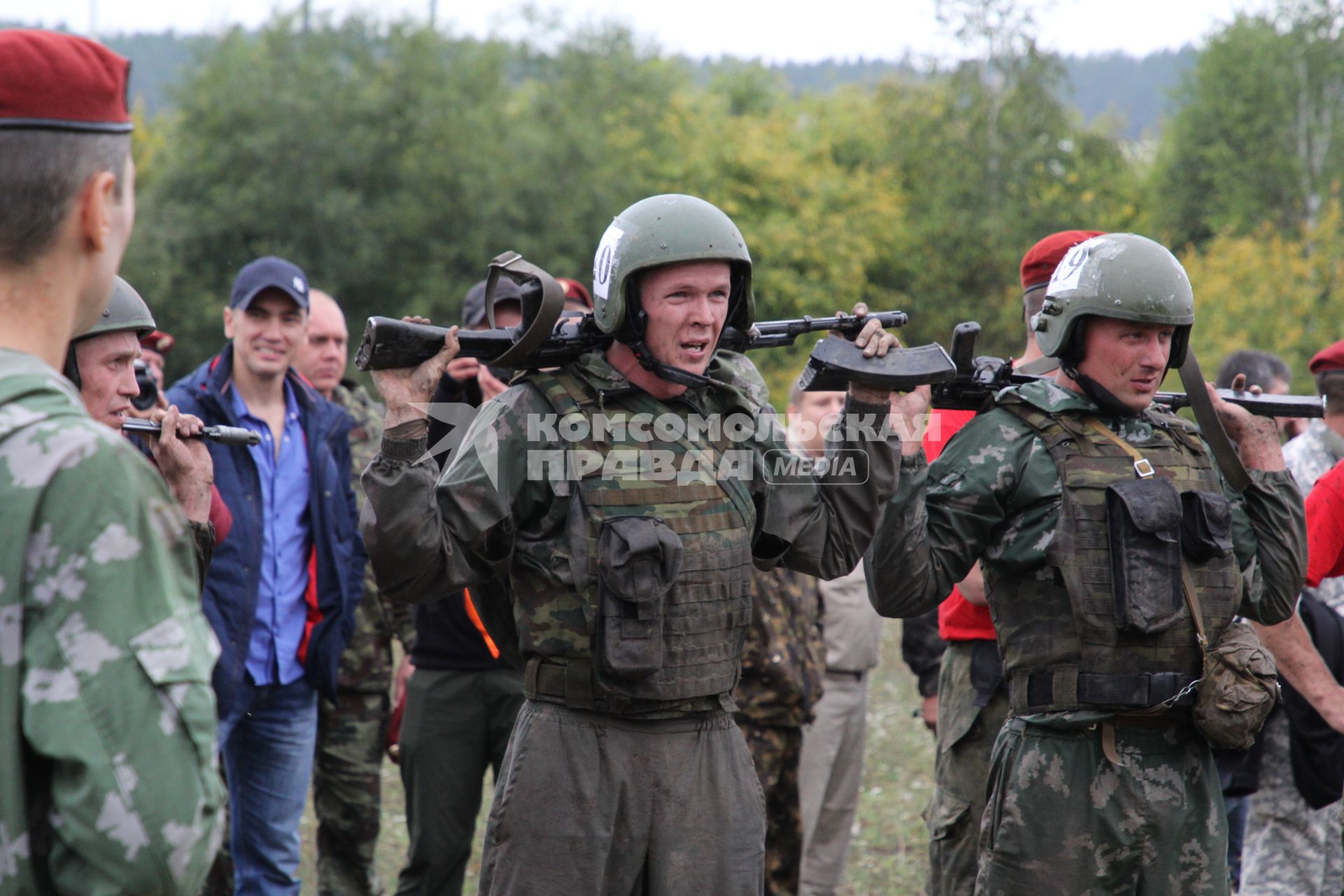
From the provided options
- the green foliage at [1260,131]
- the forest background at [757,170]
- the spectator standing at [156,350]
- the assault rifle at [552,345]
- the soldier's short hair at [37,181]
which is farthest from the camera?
the green foliage at [1260,131]

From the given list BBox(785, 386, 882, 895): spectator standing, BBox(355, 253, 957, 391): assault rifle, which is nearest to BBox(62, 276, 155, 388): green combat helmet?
BBox(355, 253, 957, 391): assault rifle

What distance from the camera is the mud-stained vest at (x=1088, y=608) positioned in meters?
3.77

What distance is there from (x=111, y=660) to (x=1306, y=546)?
3.76 m

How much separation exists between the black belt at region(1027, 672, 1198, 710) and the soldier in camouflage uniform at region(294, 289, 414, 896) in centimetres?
311

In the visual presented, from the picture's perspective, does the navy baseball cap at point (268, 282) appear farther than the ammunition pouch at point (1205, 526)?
Yes

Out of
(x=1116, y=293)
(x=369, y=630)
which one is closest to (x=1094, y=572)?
(x=1116, y=293)

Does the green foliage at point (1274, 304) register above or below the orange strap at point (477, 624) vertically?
above

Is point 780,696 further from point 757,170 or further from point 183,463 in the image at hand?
point 757,170

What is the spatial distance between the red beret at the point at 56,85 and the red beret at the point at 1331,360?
178 inches

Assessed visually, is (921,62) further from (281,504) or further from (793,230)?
(281,504)

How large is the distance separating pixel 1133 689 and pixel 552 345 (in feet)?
6.27

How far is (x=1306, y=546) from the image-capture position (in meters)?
4.24

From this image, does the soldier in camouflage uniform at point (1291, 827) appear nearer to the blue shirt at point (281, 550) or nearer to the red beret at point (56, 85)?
the blue shirt at point (281, 550)

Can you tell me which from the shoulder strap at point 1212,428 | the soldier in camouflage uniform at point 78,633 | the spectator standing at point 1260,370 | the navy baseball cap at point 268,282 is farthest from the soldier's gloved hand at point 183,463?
the spectator standing at point 1260,370
